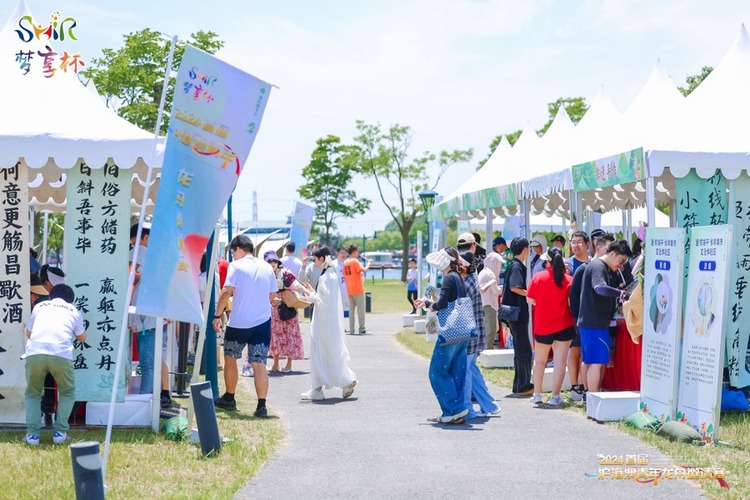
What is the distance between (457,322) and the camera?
367 inches

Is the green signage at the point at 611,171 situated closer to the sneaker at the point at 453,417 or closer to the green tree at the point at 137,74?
the sneaker at the point at 453,417

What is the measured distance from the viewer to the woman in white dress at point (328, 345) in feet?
36.7

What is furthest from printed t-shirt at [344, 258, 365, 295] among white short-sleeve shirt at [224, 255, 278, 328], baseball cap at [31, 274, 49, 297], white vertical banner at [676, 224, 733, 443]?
white vertical banner at [676, 224, 733, 443]

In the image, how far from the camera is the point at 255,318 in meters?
9.89

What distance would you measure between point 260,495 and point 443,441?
8.02 ft

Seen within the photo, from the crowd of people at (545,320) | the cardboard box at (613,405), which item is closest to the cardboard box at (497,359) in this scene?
the crowd of people at (545,320)

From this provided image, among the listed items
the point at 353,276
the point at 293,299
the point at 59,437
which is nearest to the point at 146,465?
the point at 59,437

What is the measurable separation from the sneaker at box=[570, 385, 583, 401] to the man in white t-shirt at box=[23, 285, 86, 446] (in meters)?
5.50

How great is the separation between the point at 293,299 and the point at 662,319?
5447mm

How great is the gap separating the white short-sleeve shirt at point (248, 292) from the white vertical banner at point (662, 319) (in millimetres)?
3947

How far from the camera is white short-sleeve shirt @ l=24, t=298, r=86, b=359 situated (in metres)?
8.05

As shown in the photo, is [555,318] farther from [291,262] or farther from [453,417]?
[291,262]

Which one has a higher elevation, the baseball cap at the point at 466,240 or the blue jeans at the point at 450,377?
the baseball cap at the point at 466,240

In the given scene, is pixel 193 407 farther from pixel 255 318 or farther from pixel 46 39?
pixel 46 39
